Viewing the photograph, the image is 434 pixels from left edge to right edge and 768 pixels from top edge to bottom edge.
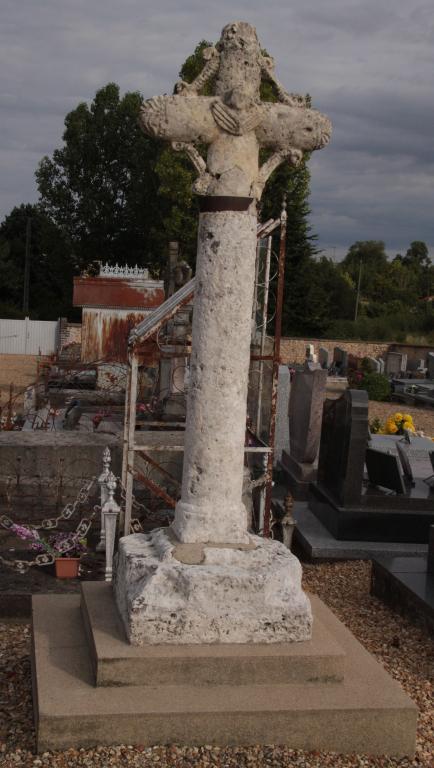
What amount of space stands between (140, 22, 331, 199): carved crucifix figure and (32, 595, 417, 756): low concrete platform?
7.76 feet

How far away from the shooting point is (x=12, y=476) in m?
8.03

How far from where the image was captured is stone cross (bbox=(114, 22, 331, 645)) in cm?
420

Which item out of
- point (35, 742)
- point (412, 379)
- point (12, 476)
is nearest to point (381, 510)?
point (12, 476)

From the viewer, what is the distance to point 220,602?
13.7 ft

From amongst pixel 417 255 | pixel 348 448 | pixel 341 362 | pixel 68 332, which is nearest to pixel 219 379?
pixel 348 448

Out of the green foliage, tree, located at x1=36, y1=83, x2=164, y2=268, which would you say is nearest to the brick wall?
tree, located at x1=36, y1=83, x2=164, y2=268

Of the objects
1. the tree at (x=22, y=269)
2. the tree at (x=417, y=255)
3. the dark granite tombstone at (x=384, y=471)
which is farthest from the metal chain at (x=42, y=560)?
the tree at (x=417, y=255)

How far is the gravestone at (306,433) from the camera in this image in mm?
9859

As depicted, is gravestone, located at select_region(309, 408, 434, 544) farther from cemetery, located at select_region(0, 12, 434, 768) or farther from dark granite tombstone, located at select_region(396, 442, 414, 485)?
cemetery, located at select_region(0, 12, 434, 768)

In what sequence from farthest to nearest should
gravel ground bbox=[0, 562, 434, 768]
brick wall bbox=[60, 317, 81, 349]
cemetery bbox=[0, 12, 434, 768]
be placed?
brick wall bbox=[60, 317, 81, 349]
cemetery bbox=[0, 12, 434, 768]
gravel ground bbox=[0, 562, 434, 768]

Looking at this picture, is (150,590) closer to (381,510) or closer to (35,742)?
(35,742)

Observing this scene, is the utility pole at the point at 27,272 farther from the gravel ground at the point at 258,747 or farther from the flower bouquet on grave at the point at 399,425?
the gravel ground at the point at 258,747

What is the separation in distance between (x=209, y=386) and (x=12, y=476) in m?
4.23

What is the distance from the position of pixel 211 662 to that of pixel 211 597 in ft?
1.02
